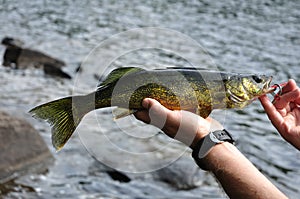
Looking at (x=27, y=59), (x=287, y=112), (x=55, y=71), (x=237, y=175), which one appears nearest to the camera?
(x=237, y=175)

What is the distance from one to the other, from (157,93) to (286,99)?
3.63 feet

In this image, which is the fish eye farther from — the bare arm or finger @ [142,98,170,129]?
finger @ [142,98,170,129]

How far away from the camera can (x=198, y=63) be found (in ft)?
47.7

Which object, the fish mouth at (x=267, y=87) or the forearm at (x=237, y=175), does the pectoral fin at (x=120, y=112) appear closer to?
the forearm at (x=237, y=175)

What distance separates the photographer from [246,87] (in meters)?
3.64

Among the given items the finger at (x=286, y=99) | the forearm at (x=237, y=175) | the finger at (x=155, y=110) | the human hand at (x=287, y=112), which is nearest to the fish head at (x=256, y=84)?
the human hand at (x=287, y=112)

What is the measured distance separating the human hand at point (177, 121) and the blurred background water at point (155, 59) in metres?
1.30

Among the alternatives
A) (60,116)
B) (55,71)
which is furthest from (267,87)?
(55,71)

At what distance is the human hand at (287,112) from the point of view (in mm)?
3850

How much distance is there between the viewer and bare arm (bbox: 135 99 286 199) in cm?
325

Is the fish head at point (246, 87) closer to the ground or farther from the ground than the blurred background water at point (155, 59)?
farther from the ground

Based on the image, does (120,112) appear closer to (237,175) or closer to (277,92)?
(237,175)

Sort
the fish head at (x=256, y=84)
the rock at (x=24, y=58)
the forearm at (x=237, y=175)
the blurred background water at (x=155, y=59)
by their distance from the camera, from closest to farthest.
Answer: the forearm at (x=237, y=175) → the fish head at (x=256, y=84) → the blurred background water at (x=155, y=59) → the rock at (x=24, y=58)

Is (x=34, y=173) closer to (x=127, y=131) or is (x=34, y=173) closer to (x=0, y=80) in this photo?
(x=127, y=131)
